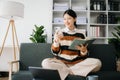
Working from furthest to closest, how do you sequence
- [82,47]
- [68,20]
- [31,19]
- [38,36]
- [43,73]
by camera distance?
[31,19] → [38,36] → [68,20] → [82,47] → [43,73]

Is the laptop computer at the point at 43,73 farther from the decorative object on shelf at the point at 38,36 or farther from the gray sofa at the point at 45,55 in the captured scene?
the decorative object on shelf at the point at 38,36

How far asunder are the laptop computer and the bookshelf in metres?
2.45

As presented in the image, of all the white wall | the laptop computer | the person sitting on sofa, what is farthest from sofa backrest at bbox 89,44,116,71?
the white wall

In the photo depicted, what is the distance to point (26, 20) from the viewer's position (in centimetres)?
487

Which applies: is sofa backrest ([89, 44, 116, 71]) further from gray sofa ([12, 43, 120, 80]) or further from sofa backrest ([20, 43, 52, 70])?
sofa backrest ([20, 43, 52, 70])

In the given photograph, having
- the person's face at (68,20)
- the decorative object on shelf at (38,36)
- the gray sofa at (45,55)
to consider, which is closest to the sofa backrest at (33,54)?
the gray sofa at (45,55)

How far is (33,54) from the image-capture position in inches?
124

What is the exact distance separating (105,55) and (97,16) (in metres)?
1.93

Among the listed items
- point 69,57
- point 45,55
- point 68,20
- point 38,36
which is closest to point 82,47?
point 69,57

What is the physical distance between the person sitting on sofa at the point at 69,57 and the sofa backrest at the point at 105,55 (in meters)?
0.30

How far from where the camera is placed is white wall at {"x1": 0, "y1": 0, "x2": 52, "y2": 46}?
4.86m

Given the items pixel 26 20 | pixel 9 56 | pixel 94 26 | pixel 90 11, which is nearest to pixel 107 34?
pixel 94 26

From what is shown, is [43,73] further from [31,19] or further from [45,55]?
[31,19]

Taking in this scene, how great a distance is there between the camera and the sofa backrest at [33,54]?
3.09m
